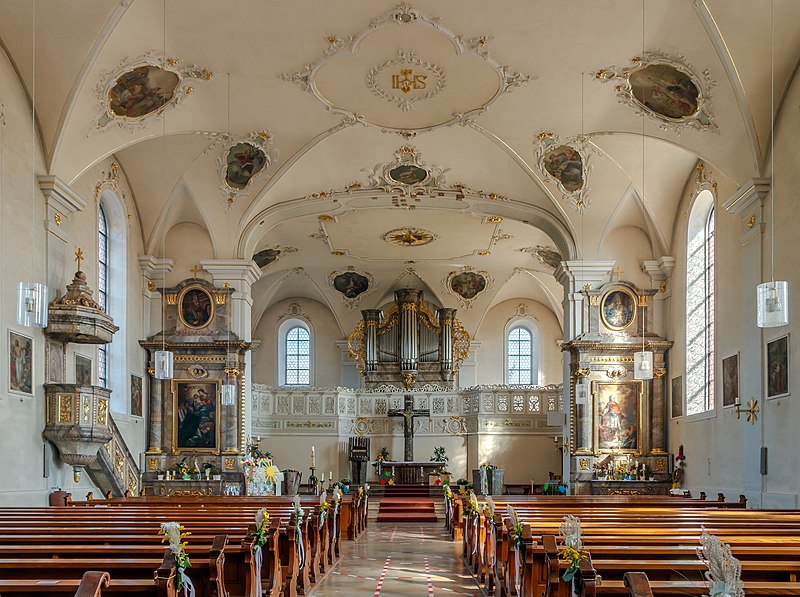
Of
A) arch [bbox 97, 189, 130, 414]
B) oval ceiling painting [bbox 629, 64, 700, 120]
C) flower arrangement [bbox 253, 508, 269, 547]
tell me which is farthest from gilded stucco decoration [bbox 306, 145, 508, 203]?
flower arrangement [bbox 253, 508, 269, 547]

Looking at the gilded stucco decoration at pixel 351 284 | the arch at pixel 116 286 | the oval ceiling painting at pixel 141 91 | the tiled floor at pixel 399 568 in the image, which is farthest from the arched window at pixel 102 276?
the gilded stucco decoration at pixel 351 284

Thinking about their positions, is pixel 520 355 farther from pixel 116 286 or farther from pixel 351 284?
pixel 116 286

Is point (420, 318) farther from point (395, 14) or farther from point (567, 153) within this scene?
point (395, 14)

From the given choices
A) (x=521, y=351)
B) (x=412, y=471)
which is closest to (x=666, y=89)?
(x=412, y=471)

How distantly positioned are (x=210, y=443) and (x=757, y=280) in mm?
13422

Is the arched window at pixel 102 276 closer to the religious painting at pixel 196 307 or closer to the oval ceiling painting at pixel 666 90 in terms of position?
the religious painting at pixel 196 307

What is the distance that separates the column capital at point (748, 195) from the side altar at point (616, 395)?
20.3 feet

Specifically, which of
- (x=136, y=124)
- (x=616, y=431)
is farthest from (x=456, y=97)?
(x=616, y=431)

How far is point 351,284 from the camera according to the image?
3391 centimetres

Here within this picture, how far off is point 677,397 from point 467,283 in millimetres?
12115

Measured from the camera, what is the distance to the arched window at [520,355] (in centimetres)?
3561

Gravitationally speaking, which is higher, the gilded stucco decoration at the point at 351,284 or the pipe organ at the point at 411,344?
the gilded stucco decoration at the point at 351,284

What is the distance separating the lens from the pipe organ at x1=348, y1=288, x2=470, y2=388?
33625 millimetres

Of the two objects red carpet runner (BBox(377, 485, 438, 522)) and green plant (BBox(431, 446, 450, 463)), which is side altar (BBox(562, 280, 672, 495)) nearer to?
red carpet runner (BBox(377, 485, 438, 522))
